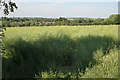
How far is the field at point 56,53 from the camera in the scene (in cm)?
597

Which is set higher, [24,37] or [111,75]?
[24,37]

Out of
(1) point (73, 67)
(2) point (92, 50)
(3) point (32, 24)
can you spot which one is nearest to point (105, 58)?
(2) point (92, 50)

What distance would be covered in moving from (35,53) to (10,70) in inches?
54.6

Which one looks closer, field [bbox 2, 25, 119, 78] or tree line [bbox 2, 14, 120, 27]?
field [bbox 2, 25, 119, 78]

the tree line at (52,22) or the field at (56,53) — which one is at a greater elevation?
the tree line at (52,22)

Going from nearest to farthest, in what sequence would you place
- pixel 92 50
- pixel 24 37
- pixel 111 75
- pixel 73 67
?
pixel 111 75 → pixel 73 67 → pixel 92 50 → pixel 24 37

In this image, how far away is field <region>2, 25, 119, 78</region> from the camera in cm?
597

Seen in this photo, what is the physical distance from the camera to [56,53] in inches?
263

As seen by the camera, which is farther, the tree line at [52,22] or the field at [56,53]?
the tree line at [52,22]

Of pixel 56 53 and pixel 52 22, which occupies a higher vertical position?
pixel 52 22

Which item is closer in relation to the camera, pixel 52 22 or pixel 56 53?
pixel 56 53

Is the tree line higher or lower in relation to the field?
higher

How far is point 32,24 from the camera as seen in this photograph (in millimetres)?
10875

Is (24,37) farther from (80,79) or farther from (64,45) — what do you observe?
(80,79)
